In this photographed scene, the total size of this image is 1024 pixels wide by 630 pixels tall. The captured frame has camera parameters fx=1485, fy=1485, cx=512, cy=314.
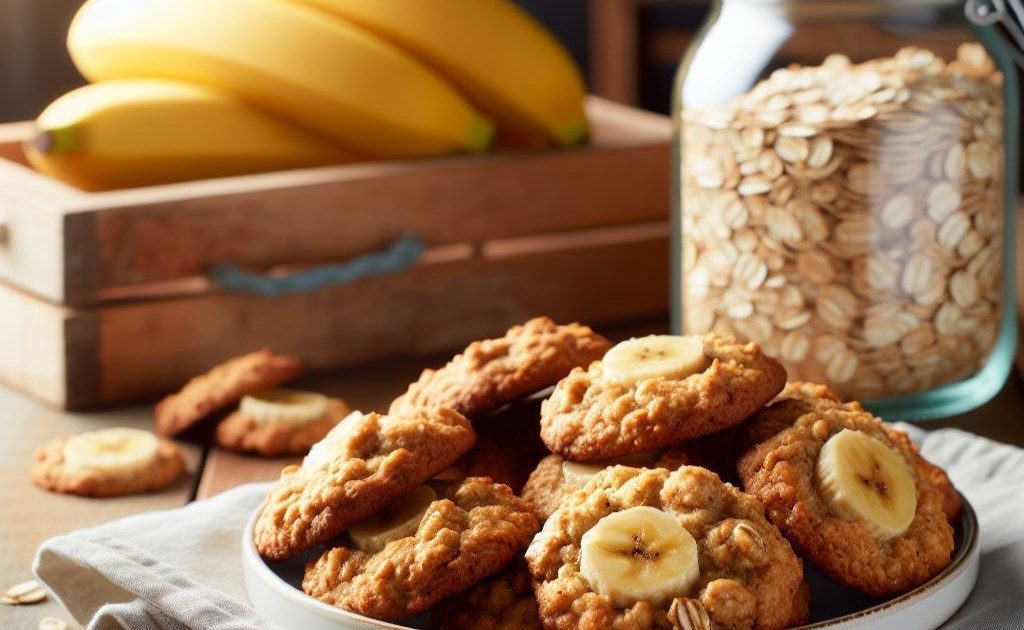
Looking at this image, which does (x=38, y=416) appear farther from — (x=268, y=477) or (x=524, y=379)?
(x=524, y=379)

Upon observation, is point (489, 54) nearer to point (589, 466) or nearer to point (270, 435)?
point (270, 435)

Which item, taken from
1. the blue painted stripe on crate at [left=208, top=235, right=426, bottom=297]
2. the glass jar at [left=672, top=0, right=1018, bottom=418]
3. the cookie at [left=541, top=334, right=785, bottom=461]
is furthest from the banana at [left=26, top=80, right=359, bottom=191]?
the cookie at [left=541, top=334, right=785, bottom=461]

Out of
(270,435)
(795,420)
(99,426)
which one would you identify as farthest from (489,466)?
(99,426)

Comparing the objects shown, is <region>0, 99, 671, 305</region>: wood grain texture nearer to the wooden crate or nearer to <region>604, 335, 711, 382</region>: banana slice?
the wooden crate

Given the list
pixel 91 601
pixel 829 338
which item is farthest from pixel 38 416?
pixel 829 338

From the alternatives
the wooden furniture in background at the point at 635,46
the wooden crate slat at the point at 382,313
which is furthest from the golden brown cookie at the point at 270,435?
the wooden furniture in background at the point at 635,46

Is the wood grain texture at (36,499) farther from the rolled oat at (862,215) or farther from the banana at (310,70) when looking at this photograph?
the rolled oat at (862,215)
